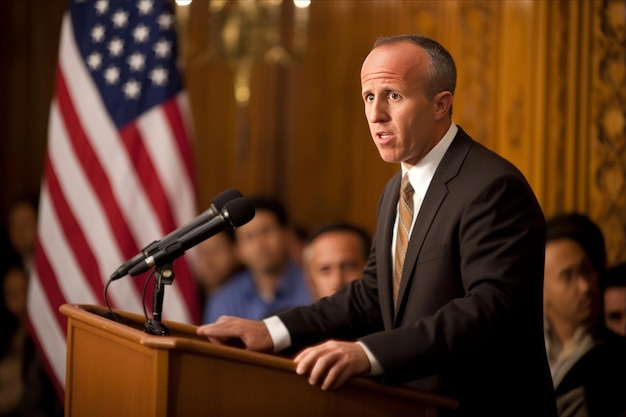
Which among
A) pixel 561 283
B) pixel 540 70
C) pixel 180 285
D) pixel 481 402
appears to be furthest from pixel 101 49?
pixel 481 402

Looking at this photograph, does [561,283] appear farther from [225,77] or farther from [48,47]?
[48,47]

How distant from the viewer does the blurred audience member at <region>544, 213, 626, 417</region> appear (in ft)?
10.9

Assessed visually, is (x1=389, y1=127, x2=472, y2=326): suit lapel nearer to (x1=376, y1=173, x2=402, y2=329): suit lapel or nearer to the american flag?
(x1=376, y1=173, x2=402, y2=329): suit lapel

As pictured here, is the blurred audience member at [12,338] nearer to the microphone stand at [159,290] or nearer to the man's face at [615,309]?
the man's face at [615,309]

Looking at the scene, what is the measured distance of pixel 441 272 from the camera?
2.23 meters

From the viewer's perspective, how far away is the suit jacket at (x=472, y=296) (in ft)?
6.81

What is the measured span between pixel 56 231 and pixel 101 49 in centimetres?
91

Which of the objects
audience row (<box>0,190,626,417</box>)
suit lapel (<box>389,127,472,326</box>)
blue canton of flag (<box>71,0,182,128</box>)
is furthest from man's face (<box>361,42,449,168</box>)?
blue canton of flag (<box>71,0,182,128</box>)

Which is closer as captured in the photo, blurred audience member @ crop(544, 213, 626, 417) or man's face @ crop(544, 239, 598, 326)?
blurred audience member @ crop(544, 213, 626, 417)

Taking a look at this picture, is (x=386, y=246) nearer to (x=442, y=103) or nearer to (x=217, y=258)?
(x=442, y=103)

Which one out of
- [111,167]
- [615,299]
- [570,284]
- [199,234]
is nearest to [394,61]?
[199,234]

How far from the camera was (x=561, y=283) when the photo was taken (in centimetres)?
359

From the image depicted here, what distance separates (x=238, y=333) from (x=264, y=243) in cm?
321

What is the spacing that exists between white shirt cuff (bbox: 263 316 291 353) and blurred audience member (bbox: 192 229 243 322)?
356 cm
